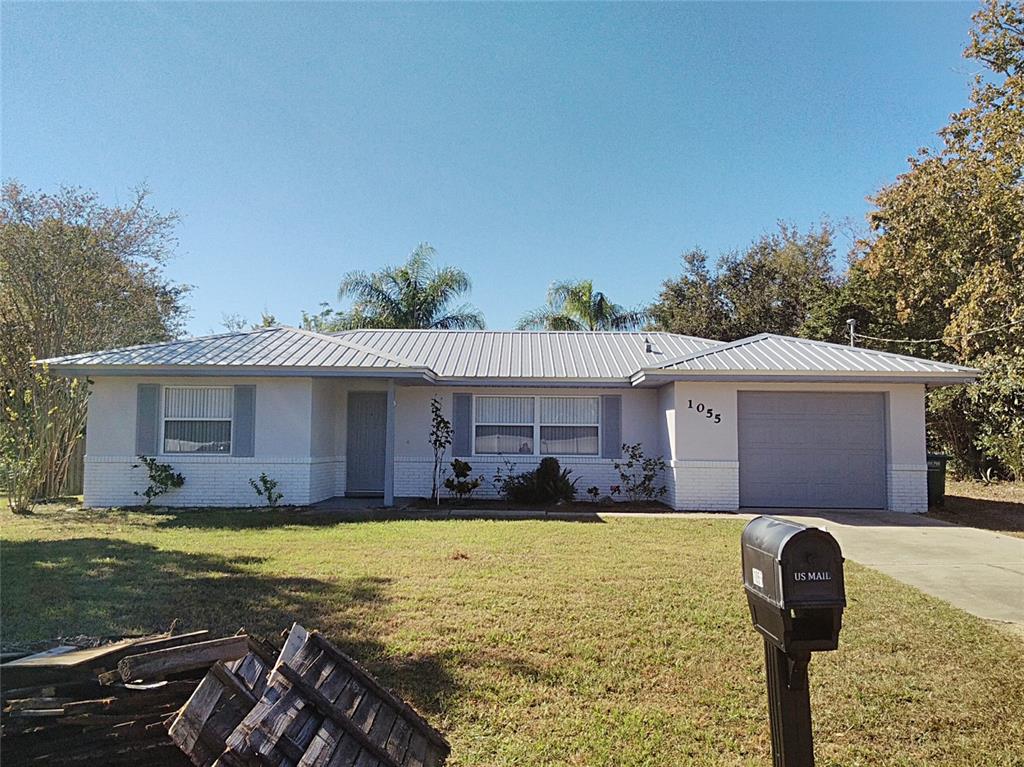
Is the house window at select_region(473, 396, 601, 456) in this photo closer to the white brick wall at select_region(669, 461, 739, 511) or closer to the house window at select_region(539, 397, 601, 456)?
the house window at select_region(539, 397, 601, 456)

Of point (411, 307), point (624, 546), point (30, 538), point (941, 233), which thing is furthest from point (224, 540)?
point (941, 233)

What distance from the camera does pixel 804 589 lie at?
2.32m

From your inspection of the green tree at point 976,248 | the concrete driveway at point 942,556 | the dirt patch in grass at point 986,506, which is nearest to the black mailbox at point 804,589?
the concrete driveway at point 942,556

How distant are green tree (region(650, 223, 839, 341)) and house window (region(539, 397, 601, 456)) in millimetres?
16886

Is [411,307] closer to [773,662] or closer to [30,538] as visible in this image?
[30,538]

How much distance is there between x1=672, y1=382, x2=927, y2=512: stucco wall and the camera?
13328 millimetres

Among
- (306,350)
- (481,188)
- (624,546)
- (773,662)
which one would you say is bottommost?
(624,546)

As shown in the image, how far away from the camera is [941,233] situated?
19.8 m

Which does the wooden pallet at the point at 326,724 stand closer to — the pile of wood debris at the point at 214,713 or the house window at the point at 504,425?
the pile of wood debris at the point at 214,713

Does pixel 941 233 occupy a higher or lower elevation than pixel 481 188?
lower

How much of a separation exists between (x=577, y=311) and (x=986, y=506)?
1590cm

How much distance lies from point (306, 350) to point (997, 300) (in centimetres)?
1697

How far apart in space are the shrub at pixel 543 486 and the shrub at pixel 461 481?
0.81 m

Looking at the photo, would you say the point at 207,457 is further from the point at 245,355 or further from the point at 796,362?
the point at 796,362
